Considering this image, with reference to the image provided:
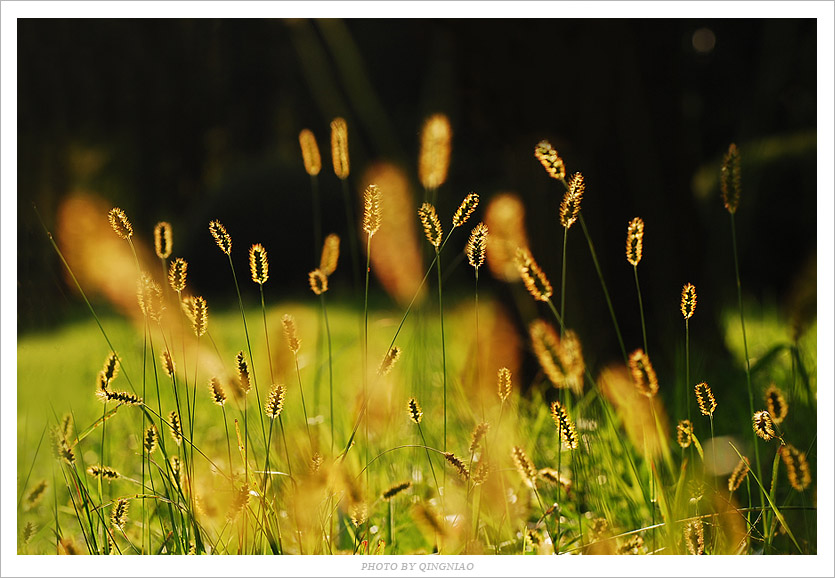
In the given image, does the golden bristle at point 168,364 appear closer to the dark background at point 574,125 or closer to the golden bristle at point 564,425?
the dark background at point 574,125

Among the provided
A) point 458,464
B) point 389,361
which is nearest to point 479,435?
point 458,464

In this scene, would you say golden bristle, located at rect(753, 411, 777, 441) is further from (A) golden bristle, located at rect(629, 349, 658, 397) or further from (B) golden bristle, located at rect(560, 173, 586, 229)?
(B) golden bristle, located at rect(560, 173, 586, 229)

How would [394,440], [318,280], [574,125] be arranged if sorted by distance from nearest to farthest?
[318,280] < [394,440] < [574,125]

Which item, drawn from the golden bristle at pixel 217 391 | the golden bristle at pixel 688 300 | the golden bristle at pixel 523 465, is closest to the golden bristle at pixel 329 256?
the golden bristle at pixel 217 391

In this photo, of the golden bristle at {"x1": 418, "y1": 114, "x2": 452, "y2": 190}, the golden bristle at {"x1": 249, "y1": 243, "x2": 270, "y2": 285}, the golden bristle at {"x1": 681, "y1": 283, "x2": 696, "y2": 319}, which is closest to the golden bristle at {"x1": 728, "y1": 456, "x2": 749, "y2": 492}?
the golden bristle at {"x1": 681, "y1": 283, "x2": 696, "y2": 319}

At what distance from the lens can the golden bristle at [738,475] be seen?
2.85 ft

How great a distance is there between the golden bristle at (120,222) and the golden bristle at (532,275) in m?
0.48

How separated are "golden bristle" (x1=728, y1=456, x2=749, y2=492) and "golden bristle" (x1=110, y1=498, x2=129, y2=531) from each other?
30.4 inches

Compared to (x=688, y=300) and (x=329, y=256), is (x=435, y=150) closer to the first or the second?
(x=329, y=256)

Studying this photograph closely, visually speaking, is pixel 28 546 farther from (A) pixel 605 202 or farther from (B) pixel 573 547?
(A) pixel 605 202

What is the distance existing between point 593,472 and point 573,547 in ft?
0.34

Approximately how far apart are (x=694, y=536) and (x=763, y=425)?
170 mm

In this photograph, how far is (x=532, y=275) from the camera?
0.84m

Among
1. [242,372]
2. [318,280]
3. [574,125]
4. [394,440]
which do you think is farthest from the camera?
[574,125]
